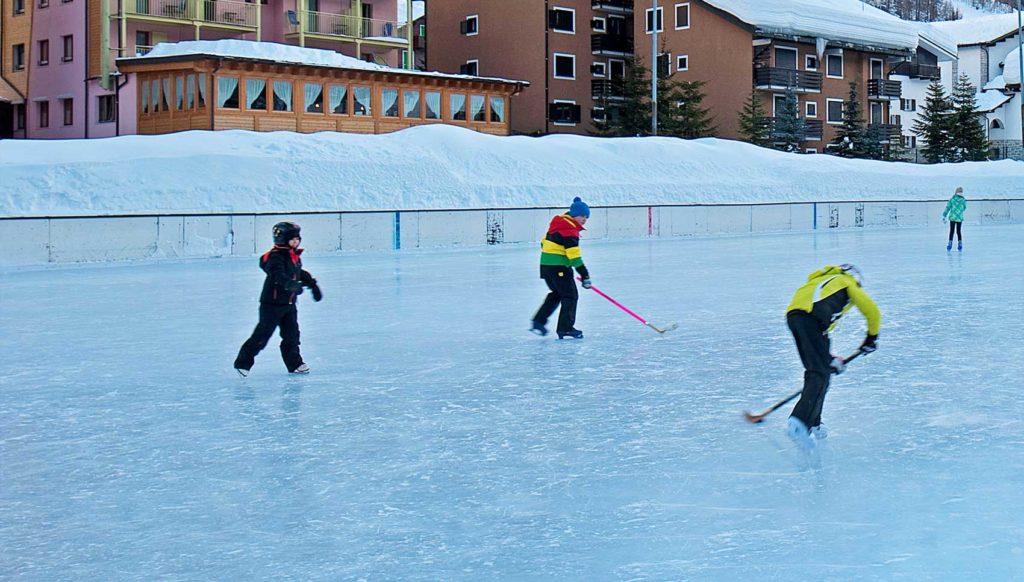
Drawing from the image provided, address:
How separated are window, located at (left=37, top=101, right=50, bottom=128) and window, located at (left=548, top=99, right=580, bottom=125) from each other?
1663cm

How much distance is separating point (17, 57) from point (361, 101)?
10850mm

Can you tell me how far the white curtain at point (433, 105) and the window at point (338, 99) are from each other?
283 centimetres

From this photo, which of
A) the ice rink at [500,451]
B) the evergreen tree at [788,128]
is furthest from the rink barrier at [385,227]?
the evergreen tree at [788,128]

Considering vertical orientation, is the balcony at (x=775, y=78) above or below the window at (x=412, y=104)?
above

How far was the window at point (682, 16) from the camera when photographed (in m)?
45.3

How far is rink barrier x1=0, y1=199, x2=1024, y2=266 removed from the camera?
1780 centimetres

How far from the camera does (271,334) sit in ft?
24.6

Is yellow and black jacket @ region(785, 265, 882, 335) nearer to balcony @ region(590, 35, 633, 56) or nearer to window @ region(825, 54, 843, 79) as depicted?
balcony @ region(590, 35, 633, 56)

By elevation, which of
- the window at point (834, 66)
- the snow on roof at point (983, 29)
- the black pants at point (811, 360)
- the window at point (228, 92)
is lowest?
the black pants at point (811, 360)

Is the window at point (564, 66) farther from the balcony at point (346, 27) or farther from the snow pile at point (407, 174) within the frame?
the snow pile at point (407, 174)

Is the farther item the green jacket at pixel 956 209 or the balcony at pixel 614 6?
the balcony at pixel 614 6

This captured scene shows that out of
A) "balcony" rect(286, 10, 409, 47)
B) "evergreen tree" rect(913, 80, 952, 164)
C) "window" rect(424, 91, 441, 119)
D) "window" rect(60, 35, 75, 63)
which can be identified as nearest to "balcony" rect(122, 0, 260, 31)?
"balcony" rect(286, 10, 409, 47)

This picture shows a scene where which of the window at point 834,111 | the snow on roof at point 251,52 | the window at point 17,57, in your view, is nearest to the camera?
the snow on roof at point 251,52

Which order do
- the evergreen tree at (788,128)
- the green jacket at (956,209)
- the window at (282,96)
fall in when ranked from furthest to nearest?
the evergreen tree at (788,128), the window at (282,96), the green jacket at (956,209)
